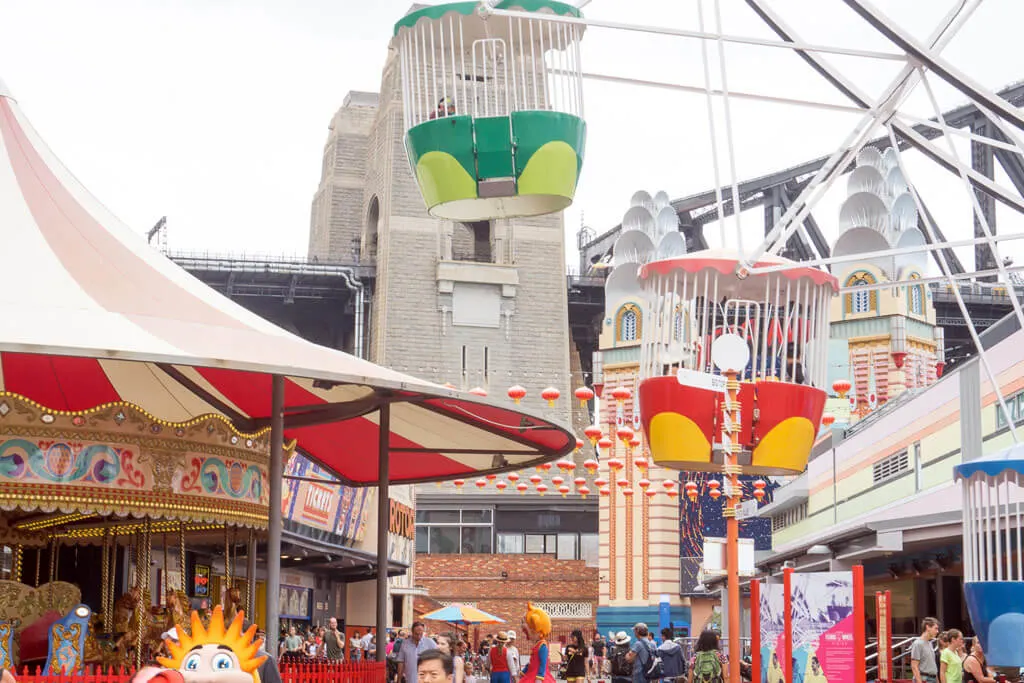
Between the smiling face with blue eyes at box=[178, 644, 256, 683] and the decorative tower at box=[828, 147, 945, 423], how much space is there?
39.4 m

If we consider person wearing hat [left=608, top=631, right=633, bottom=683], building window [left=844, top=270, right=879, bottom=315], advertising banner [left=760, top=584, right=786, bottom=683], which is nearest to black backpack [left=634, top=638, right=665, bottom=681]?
person wearing hat [left=608, top=631, right=633, bottom=683]

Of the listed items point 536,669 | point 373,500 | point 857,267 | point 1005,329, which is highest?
point 857,267

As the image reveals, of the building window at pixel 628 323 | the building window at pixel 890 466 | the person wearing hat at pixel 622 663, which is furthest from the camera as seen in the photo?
the building window at pixel 628 323

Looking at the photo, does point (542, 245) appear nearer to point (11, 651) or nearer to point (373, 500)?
point (373, 500)

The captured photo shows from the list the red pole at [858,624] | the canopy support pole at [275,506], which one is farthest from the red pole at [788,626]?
the canopy support pole at [275,506]

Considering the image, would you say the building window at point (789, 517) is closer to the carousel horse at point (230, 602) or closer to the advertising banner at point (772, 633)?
the advertising banner at point (772, 633)

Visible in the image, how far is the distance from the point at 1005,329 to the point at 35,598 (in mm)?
15700

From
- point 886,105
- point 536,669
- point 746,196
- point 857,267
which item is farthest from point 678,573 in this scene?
point 886,105

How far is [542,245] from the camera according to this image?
186 feet

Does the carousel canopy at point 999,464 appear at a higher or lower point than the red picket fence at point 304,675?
higher

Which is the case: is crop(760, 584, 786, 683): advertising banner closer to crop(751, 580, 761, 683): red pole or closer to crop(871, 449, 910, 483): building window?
crop(751, 580, 761, 683): red pole

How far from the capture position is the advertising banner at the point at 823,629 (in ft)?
50.4

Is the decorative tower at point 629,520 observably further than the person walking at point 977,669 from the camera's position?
Yes

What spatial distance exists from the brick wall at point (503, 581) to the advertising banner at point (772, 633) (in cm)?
3657
